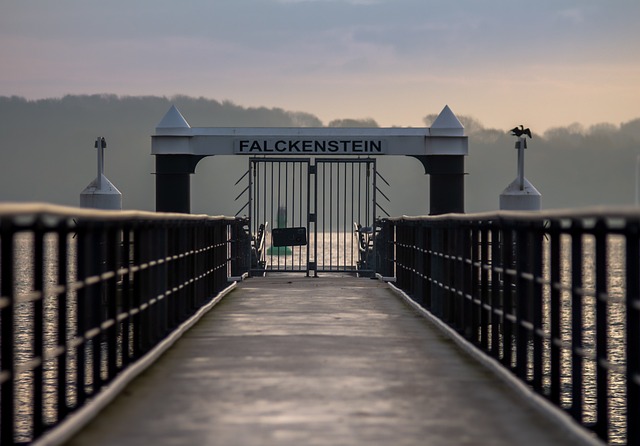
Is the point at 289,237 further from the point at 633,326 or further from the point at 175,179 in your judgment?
the point at 633,326

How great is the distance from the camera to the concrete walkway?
7.12 m

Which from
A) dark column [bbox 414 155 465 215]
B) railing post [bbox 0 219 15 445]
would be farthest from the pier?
dark column [bbox 414 155 465 215]

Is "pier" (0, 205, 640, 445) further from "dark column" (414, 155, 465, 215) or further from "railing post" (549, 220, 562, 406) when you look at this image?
"dark column" (414, 155, 465, 215)

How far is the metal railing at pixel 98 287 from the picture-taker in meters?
6.59

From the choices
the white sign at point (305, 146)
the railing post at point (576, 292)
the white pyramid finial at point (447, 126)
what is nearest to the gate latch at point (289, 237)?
the white sign at point (305, 146)

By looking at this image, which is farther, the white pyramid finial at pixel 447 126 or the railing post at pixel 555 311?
the white pyramid finial at pixel 447 126

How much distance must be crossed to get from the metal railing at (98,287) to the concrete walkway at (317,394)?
0.38 metres

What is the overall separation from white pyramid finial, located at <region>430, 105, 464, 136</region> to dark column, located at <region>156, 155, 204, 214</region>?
6199 mm

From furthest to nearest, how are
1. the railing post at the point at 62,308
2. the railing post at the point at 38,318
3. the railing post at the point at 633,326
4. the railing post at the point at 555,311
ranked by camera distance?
the railing post at the point at 555,311
the railing post at the point at 62,308
the railing post at the point at 38,318
the railing post at the point at 633,326

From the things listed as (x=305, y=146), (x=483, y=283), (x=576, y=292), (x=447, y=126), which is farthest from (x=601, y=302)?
(x=447, y=126)

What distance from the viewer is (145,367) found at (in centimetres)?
1007

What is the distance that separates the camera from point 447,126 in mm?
32312

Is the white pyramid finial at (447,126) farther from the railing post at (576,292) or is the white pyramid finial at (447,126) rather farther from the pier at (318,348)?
the railing post at (576,292)

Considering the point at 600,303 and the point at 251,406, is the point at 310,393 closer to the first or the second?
the point at 251,406
